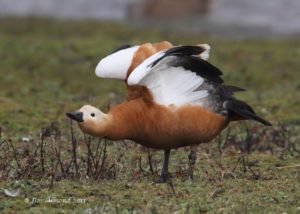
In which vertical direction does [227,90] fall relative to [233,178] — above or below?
above

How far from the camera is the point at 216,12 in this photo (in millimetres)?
23828

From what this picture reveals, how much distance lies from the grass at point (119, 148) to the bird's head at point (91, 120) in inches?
16.7

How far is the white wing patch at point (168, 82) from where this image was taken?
19.2 ft

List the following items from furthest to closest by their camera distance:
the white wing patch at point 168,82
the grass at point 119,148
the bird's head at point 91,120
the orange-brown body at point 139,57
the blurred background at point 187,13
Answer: the blurred background at point 187,13
the orange-brown body at point 139,57
the white wing patch at point 168,82
the bird's head at point 91,120
the grass at point 119,148

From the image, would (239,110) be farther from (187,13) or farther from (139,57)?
(187,13)

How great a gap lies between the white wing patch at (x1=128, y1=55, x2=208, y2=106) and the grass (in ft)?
2.05

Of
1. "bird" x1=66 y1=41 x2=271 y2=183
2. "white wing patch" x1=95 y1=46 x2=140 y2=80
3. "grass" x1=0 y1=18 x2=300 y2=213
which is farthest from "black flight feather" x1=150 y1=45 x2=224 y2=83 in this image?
"grass" x1=0 y1=18 x2=300 y2=213

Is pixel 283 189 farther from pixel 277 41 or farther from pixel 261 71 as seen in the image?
pixel 277 41

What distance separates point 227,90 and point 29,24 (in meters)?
12.5

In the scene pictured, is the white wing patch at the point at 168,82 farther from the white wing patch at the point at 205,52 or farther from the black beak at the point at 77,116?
the black beak at the point at 77,116

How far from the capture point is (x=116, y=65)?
Answer: 627cm

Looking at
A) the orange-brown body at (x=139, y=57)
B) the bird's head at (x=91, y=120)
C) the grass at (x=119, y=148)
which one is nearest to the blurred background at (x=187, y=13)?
the grass at (x=119, y=148)

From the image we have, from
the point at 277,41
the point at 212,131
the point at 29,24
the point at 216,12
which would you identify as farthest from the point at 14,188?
the point at 216,12

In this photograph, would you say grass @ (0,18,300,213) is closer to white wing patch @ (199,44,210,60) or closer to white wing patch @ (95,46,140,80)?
white wing patch @ (95,46,140,80)
